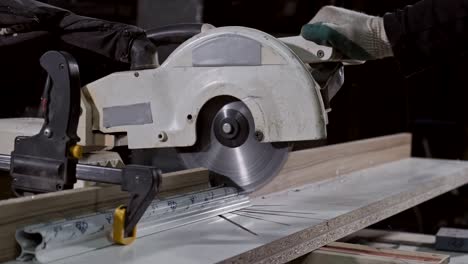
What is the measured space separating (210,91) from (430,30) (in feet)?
2.05

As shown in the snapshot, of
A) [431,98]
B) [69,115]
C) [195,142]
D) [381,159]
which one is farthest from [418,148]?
[69,115]

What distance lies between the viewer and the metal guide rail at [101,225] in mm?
1529

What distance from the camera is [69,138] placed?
172cm

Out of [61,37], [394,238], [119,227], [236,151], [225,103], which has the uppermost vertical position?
[61,37]

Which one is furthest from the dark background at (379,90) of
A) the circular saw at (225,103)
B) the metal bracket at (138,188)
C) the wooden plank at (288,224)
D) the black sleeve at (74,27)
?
the metal bracket at (138,188)

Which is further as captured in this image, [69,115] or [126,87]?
[126,87]

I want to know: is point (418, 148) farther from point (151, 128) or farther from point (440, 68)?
point (151, 128)

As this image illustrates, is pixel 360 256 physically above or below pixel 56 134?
below

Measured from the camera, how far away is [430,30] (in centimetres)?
209

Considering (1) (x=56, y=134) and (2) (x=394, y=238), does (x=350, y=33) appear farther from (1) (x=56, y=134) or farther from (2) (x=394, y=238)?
(2) (x=394, y=238)

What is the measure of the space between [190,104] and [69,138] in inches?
12.8

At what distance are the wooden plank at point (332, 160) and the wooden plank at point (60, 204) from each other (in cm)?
36

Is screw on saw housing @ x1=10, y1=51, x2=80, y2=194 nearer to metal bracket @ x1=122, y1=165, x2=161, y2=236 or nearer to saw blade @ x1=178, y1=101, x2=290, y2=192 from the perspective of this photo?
metal bracket @ x1=122, y1=165, x2=161, y2=236

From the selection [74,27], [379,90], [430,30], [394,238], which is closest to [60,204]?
[74,27]
